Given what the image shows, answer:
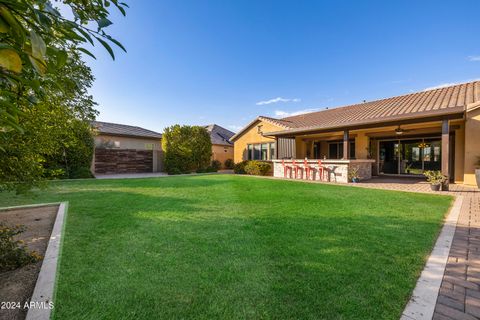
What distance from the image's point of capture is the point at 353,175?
12.1m

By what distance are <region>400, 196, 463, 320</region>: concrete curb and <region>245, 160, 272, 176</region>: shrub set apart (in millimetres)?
13244

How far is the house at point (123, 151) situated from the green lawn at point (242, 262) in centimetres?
1445

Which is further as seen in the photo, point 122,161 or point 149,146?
point 149,146

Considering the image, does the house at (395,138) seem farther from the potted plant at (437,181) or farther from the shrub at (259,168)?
the shrub at (259,168)

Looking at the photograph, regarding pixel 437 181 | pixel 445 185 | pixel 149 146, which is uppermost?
pixel 149 146

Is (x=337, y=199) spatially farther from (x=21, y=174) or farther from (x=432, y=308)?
(x=21, y=174)

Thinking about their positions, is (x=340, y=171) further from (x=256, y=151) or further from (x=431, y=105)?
(x=256, y=151)

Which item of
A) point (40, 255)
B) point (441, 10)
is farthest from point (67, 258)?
point (441, 10)

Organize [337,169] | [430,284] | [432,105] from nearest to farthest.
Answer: [430,284] < [432,105] < [337,169]

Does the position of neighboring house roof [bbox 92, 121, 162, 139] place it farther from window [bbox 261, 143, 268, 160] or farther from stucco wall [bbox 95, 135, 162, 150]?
window [bbox 261, 143, 268, 160]

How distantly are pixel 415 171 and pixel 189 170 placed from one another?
16.3 m

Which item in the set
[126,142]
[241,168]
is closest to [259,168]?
[241,168]

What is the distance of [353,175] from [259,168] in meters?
6.84

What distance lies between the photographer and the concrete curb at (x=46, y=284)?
78.0 inches
